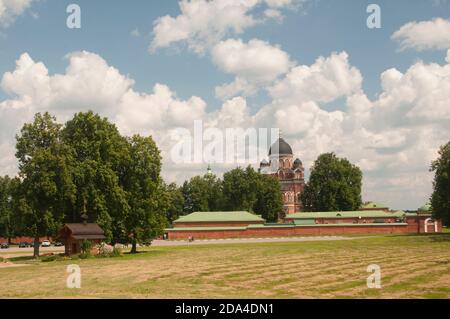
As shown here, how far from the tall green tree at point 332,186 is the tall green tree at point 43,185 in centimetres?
7201

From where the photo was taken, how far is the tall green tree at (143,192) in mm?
50438

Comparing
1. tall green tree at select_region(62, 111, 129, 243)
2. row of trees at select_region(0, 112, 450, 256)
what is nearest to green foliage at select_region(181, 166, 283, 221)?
row of trees at select_region(0, 112, 450, 256)

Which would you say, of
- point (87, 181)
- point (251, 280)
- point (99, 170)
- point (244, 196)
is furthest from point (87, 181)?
point (244, 196)

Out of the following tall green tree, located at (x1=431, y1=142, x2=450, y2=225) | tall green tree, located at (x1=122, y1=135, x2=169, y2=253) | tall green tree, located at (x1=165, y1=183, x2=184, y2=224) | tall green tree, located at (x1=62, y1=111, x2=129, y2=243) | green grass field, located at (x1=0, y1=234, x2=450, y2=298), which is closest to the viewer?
green grass field, located at (x1=0, y1=234, x2=450, y2=298)

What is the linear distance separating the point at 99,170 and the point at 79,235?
651 centimetres

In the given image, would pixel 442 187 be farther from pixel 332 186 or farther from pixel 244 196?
pixel 244 196

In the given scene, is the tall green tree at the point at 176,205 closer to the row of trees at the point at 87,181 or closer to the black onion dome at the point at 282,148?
the black onion dome at the point at 282,148

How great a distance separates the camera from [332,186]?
10950cm

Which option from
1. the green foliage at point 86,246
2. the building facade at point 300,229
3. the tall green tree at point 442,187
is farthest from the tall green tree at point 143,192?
the tall green tree at point 442,187

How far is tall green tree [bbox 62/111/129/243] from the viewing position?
48.2 m

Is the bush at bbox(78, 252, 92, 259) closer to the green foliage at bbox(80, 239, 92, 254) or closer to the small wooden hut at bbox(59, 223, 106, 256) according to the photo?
the green foliage at bbox(80, 239, 92, 254)

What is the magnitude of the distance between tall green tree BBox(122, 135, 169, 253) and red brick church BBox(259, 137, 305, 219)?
2863 inches

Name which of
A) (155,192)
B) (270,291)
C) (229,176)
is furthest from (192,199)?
(270,291)
